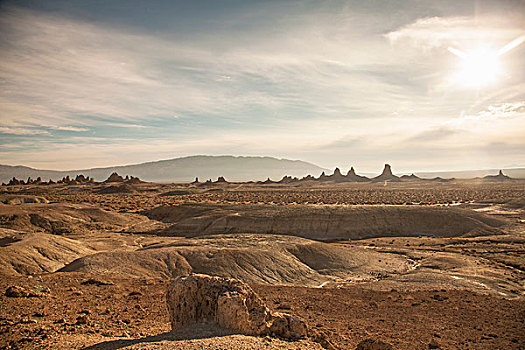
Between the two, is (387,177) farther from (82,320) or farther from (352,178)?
(82,320)

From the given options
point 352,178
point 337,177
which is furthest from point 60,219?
point 352,178

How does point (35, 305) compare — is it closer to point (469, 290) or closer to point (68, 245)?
point (68, 245)

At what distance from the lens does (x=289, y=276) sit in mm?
16641

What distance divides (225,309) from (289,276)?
34.0 feet

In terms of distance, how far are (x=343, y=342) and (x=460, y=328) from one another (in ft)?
12.8

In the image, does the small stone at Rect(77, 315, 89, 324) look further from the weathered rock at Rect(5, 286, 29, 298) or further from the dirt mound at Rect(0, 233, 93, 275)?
the dirt mound at Rect(0, 233, 93, 275)

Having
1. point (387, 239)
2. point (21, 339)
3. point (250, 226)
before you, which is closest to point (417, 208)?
point (387, 239)

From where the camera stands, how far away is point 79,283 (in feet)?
41.6

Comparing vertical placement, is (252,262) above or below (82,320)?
below

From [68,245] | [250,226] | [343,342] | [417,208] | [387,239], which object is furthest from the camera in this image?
[417,208]

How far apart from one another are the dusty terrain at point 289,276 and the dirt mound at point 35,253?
7 centimetres

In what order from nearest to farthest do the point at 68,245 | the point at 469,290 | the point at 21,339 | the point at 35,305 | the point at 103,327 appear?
1. the point at 21,339
2. the point at 103,327
3. the point at 35,305
4. the point at 469,290
5. the point at 68,245

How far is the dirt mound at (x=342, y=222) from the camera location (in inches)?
1165

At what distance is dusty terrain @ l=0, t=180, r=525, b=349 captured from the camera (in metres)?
8.26
